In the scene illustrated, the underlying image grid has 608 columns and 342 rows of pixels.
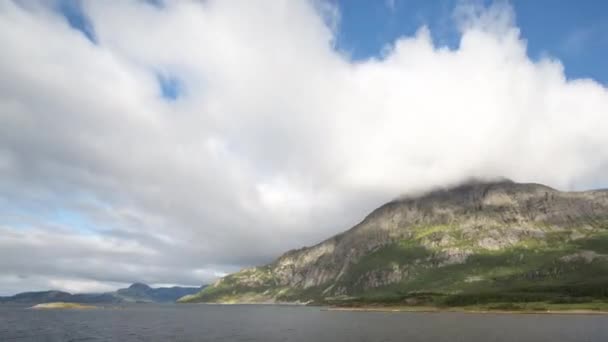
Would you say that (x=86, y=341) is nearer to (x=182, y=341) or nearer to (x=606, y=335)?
(x=182, y=341)

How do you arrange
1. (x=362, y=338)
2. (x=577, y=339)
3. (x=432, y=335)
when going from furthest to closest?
(x=432, y=335), (x=362, y=338), (x=577, y=339)

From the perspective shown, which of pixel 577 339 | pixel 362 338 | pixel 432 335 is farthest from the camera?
pixel 432 335

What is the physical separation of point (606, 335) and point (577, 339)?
752 inches

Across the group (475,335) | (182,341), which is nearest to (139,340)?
(182,341)

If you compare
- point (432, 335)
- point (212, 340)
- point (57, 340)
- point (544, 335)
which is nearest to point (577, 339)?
point (544, 335)

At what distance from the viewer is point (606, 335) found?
425 feet

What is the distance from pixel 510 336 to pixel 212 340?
298ft

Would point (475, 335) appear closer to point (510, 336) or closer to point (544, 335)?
point (510, 336)

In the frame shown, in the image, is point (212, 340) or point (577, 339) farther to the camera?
point (212, 340)

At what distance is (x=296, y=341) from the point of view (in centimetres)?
12188

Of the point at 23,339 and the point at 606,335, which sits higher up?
the point at 23,339

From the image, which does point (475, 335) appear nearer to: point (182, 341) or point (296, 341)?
point (296, 341)

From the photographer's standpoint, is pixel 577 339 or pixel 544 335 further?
pixel 544 335

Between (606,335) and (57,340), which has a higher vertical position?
(57,340)
